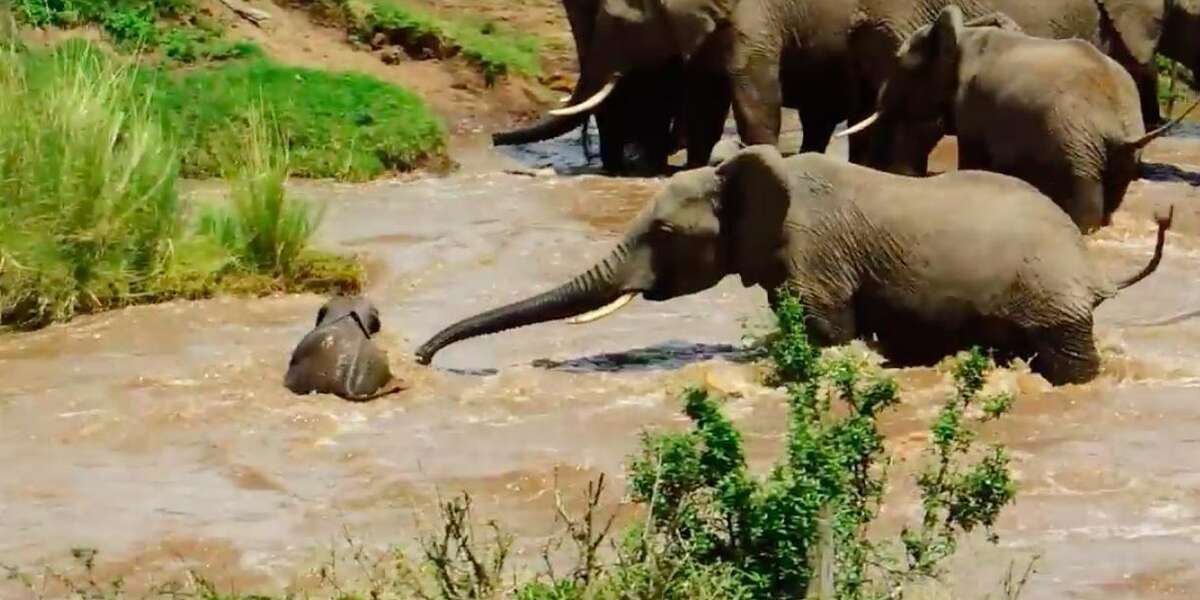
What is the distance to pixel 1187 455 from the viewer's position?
9.14 metres

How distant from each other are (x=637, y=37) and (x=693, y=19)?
454 millimetres

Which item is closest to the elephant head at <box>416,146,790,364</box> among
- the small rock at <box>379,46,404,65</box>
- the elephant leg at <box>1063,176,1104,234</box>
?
the elephant leg at <box>1063,176,1104,234</box>

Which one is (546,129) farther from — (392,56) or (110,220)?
(110,220)

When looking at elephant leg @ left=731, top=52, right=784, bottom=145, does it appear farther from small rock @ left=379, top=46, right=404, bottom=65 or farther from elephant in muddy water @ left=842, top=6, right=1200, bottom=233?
small rock @ left=379, top=46, right=404, bottom=65

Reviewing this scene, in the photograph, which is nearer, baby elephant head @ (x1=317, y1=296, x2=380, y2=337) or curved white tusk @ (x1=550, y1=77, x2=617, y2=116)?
baby elephant head @ (x1=317, y1=296, x2=380, y2=337)

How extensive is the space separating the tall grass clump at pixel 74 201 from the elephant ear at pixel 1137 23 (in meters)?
7.84

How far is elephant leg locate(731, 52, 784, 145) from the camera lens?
17.0m

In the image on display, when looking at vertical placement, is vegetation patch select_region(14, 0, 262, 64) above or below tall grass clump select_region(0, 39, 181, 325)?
below

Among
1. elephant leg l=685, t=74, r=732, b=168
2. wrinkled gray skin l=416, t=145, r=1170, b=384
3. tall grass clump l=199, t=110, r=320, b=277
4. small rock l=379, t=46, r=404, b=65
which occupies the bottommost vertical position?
small rock l=379, t=46, r=404, b=65

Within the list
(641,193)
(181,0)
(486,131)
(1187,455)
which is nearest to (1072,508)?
(1187,455)

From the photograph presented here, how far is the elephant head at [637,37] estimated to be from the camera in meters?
16.8

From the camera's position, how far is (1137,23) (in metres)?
17.7

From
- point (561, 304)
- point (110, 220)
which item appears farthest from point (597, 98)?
point (561, 304)

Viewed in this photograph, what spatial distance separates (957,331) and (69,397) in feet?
13.1
